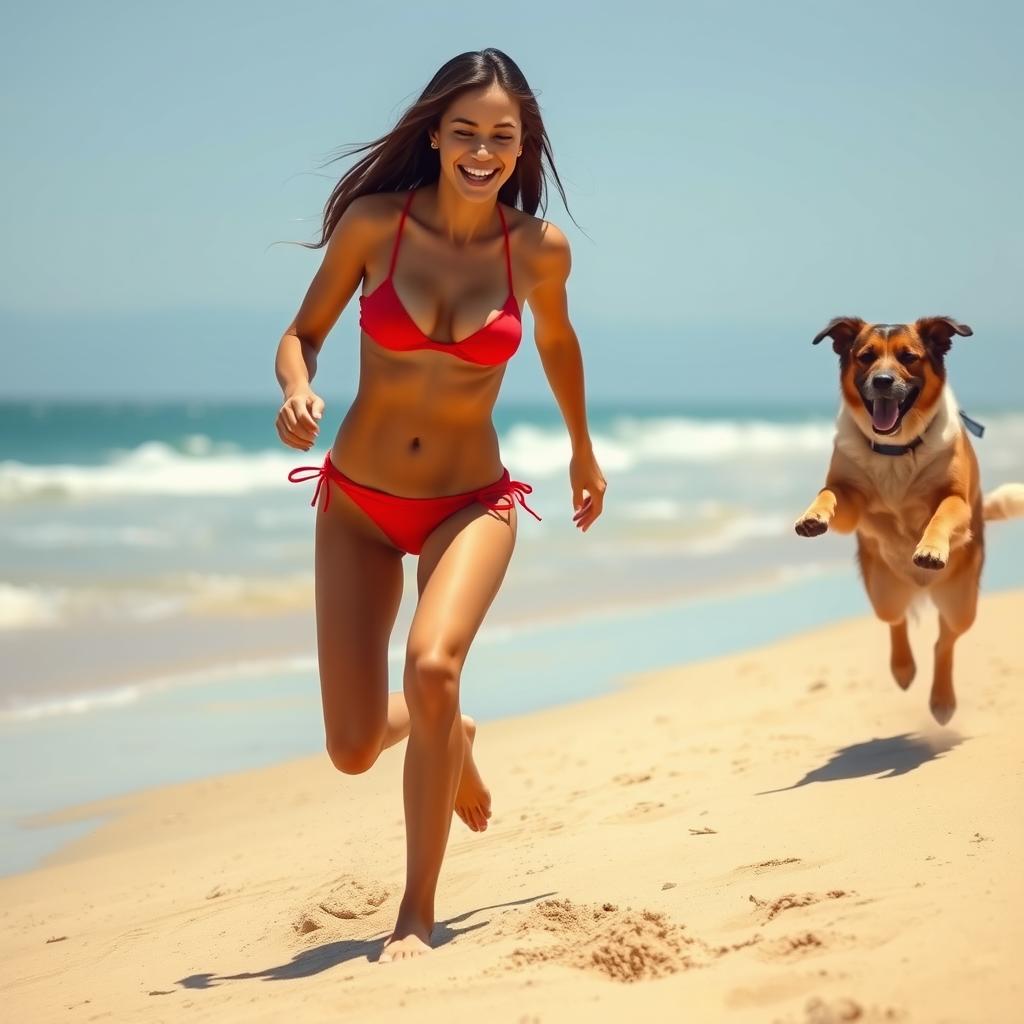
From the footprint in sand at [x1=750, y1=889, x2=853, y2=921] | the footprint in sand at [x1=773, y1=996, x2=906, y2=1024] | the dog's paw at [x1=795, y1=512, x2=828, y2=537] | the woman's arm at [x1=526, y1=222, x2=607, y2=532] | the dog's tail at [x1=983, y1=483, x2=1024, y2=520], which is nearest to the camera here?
the footprint in sand at [x1=773, y1=996, x2=906, y2=1024]

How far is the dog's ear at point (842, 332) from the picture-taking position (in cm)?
604

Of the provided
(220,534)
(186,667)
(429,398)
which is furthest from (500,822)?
(220,534)

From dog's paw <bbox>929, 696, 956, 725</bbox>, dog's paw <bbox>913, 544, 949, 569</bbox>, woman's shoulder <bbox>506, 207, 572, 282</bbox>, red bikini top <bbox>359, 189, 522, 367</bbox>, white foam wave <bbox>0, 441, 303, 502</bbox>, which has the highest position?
white foam wave <bbox>0, 441, 303, 502</bbox>

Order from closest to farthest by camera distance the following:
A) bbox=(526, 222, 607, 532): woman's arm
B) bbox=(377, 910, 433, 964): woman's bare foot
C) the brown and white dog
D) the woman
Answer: bbox=(377, 910, 433, 964): woman's bare foot, the woman, bbox=(526, 222, 607, 532): woman's arm, the brown and white dog

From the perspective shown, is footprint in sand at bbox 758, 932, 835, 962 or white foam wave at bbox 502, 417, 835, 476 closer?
footprint in sand at bbox 758, 932, 835, 962

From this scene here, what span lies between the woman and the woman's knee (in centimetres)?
22

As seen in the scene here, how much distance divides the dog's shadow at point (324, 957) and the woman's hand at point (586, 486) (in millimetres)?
1310

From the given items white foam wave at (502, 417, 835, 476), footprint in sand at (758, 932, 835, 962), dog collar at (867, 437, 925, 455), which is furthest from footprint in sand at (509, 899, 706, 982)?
white foam wave at (502, 417, 835, 476)

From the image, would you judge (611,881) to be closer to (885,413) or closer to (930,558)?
(930,558)

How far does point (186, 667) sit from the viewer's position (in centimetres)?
910

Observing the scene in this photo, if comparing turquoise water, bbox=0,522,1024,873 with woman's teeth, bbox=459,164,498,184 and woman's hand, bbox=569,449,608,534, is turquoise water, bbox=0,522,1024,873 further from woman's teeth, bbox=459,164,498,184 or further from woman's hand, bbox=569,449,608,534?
woman's teeth, bbox=459,164,498,184

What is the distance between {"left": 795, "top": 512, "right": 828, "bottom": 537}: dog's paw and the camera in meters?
5.48

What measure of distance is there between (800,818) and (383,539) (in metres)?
1.73

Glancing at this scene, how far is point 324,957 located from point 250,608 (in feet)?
24.4
